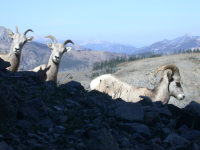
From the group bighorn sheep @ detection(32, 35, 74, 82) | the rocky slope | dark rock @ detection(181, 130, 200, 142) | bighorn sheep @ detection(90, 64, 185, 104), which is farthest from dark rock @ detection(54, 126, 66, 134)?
bighorn sheep @ detection(32, 35, 74, 82)

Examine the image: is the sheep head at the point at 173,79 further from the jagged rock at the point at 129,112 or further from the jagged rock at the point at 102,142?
the jagged rock at the point at 102,142

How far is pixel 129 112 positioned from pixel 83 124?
99cm

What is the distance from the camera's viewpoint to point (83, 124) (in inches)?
182

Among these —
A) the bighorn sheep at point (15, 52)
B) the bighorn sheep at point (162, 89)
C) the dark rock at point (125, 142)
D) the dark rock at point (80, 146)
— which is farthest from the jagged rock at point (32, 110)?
the bighorn sheep at point (15, 52)

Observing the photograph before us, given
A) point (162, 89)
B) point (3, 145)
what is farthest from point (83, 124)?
point (162, 89)

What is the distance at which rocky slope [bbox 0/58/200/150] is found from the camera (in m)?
3.77

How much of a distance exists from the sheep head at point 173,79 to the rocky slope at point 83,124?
18.2 ft

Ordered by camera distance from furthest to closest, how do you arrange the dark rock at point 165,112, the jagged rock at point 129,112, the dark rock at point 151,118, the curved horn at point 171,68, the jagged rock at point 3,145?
the curved horn at point 171,68
the dark rock at point 165,112
the dark rock at point 151,118
the jagged rock at point 129,112
the jagged rock at point 3,145

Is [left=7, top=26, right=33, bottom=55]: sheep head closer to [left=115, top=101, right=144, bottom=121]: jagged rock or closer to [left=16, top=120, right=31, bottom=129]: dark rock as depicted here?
[left=115, top=101, right=144, bottom=121]: jagged rock

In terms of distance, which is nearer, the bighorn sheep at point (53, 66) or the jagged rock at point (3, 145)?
the jagged rock at point (3, 145)

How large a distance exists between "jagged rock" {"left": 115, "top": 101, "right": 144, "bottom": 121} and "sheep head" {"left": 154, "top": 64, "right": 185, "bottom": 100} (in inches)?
269

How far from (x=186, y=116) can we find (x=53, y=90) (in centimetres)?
286

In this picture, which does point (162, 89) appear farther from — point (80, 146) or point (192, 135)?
point (80, 146)

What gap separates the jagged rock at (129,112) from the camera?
5113 mm
